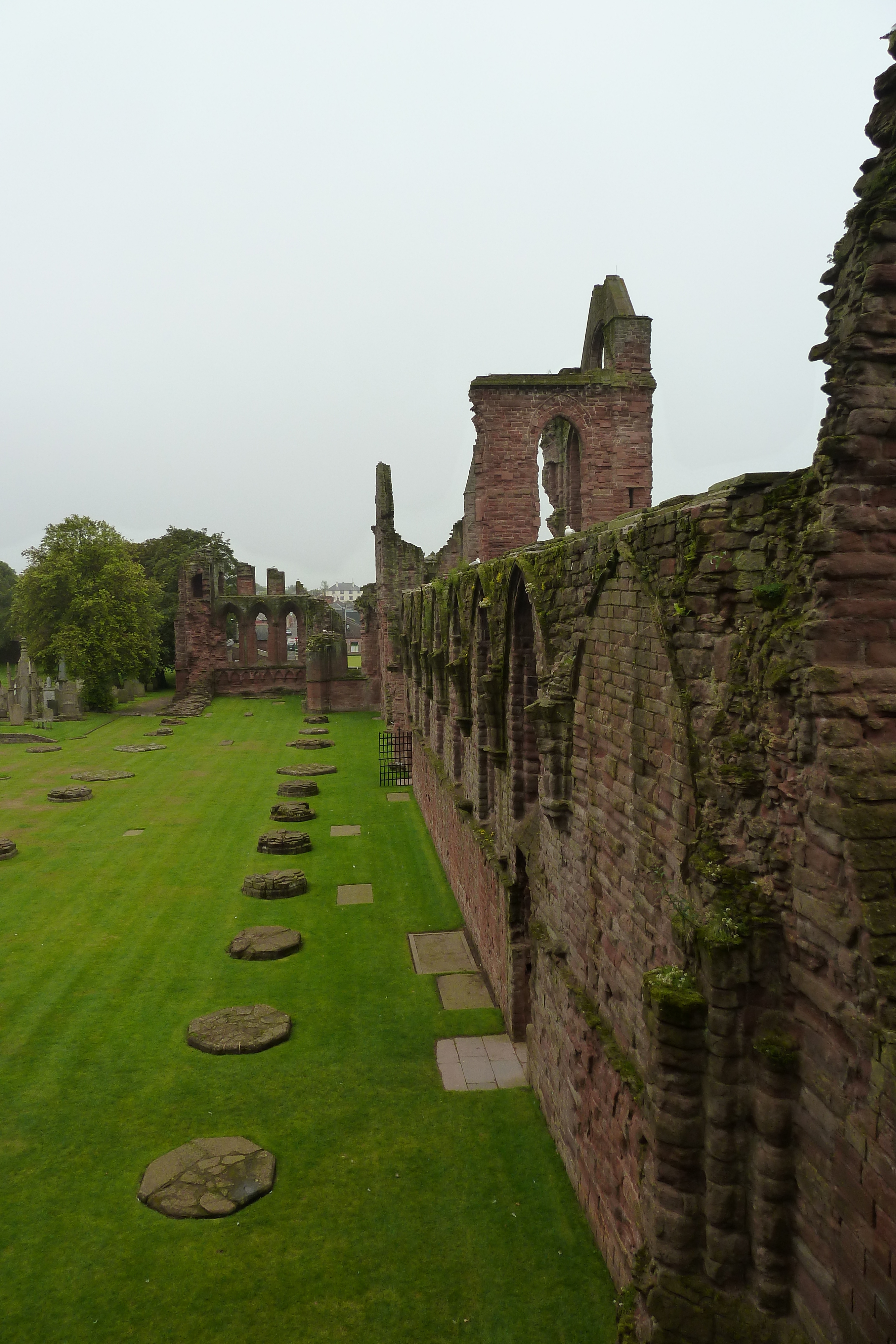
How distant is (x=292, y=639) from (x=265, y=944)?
11952cm

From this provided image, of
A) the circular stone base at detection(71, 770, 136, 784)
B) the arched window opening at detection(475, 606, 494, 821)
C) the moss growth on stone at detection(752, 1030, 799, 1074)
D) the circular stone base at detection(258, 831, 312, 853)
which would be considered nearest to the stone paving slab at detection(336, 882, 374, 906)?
the circular stone base at detection(258, 831, 312, 853)

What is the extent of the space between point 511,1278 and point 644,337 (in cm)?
1869

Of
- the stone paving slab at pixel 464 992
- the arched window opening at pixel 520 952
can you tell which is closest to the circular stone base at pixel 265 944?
the stone paving slab at pixel 464 992

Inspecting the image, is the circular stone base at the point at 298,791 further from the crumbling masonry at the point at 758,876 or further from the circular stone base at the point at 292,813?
the crumbling masonry at the point at 758,876

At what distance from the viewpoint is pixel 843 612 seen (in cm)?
376

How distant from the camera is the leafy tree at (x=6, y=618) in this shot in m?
67.8

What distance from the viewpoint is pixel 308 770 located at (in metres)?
26.1

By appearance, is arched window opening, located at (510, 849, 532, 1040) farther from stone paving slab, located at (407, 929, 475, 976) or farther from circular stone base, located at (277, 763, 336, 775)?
circular stone base, located at (277, 763, 336, 775)

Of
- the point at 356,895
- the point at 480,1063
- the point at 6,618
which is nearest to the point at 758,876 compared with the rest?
the point at 480,1063

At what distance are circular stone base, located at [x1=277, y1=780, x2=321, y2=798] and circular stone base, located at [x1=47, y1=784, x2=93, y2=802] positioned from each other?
197 inches

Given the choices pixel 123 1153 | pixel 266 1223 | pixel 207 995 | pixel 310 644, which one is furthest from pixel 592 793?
pixel 310 644

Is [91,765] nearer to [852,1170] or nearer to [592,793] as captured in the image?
[592,793]

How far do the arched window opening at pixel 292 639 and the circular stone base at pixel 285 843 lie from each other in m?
29.3

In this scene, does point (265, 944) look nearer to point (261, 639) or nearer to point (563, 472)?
point (563, 472)
